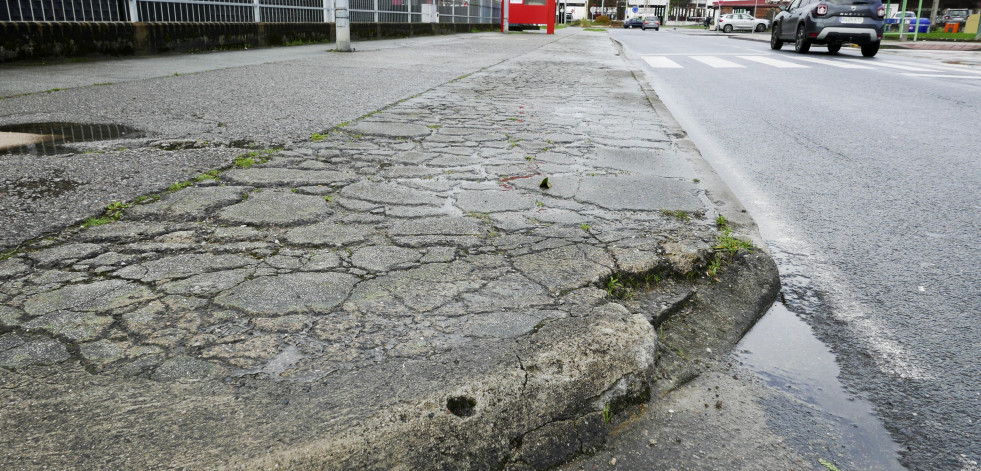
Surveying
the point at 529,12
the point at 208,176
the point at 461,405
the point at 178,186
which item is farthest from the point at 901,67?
the point at 529,12

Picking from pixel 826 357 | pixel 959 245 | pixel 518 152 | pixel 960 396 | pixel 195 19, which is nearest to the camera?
pixel 960 396

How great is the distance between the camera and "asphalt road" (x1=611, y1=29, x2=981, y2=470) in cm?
163

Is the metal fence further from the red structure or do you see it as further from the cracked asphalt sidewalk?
the red structure

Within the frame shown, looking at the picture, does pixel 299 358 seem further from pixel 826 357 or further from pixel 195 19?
pixel 195 19

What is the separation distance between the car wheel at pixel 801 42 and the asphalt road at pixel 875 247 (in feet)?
27.1

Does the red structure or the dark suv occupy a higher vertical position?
A: the red structure

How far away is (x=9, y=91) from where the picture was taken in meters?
5.89

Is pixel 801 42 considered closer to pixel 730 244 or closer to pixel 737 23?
pixel 730 244

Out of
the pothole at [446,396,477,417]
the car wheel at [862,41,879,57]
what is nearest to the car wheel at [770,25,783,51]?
the car wheel at [862,41,879,57]

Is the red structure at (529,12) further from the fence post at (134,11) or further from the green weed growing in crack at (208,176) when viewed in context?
the green weed growing in crack at (208,176)

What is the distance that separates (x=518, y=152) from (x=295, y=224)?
191 cm

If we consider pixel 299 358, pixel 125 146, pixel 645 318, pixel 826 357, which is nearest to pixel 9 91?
pixel 125 146

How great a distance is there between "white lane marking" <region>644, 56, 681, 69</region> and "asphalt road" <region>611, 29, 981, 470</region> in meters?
5.42

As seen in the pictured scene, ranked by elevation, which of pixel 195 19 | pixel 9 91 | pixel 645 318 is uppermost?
pixel 195 19
